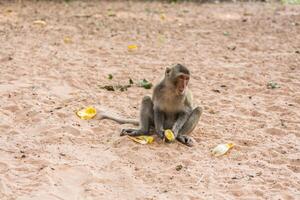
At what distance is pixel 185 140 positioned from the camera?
619cm

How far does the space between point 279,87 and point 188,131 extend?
115 inches

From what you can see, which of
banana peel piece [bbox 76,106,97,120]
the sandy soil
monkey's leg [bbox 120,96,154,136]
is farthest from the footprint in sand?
banana peel piece [bbox 76,106,97,120]

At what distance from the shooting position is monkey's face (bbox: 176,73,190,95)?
19.3 ft

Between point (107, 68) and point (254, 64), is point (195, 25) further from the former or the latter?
point (107, 68)

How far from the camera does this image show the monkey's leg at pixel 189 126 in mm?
6193

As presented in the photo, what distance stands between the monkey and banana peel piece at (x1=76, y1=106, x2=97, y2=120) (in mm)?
704

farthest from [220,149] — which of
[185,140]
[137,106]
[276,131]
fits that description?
[137,106]

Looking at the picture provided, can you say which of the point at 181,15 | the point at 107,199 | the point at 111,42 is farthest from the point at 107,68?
the point at 181,15

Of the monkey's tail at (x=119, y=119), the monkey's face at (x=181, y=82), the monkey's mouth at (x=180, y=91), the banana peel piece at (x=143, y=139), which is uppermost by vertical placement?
the monkey's face at (x=181, y=82)

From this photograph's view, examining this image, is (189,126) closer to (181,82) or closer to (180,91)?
(180,91)

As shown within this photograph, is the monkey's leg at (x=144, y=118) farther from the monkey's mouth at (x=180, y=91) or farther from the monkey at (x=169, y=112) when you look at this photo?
the monkey's mouth at (x=180, y=91)

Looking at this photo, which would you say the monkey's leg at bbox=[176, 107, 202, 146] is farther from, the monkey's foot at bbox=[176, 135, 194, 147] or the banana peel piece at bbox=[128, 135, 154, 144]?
the banana peel piece at bbox=[128, 135, 154, 144]

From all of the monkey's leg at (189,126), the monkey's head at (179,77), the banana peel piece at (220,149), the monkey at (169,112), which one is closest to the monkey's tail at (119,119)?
the monkey at (169,112)

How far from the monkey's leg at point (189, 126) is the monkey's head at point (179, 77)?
1.08 feet
